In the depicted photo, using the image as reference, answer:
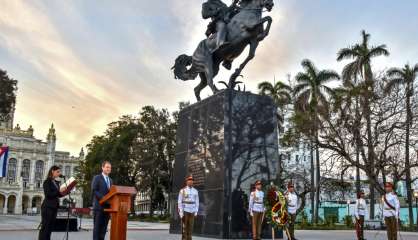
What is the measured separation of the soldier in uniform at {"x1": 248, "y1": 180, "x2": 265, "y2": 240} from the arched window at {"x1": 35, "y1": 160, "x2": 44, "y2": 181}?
114945 mm

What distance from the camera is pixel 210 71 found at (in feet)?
43.1

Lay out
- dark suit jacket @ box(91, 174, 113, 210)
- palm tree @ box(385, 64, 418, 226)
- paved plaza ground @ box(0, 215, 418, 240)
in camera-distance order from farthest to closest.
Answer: palm tree @ box(385, 64, 418, 226)
paved plaza ground @ box(0, 215, 418, 240)
dark suit jacket @ box(91, 174, 113, 210)

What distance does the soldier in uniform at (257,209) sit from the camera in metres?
10.4

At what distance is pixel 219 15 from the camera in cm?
1300

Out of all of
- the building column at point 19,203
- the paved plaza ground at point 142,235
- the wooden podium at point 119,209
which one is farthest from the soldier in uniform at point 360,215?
the building column at point 19,203

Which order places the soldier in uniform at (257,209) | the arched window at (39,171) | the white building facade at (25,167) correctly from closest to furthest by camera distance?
the soldier in uniform at (257,209) < the white building facade at (25,167) < the arched window at (39,171)

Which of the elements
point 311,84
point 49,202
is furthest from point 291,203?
point 311,84

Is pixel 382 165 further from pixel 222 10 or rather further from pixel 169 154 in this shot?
pixel 169 154

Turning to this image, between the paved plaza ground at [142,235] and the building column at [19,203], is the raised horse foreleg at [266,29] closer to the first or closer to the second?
the paved plaza ground at [142,235]

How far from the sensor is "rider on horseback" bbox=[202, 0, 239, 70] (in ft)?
41.4

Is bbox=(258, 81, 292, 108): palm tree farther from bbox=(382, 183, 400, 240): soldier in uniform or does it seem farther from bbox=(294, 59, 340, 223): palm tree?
bbox=(382, 183, 400, 240): soldier in uniform

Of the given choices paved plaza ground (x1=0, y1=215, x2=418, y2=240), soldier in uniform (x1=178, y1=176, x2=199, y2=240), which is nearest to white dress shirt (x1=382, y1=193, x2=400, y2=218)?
paved plaza ground (x1=0, y1=215, x2=418, y2=240)

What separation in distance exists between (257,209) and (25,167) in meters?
114

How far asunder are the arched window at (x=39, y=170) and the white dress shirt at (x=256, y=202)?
114924 mm
